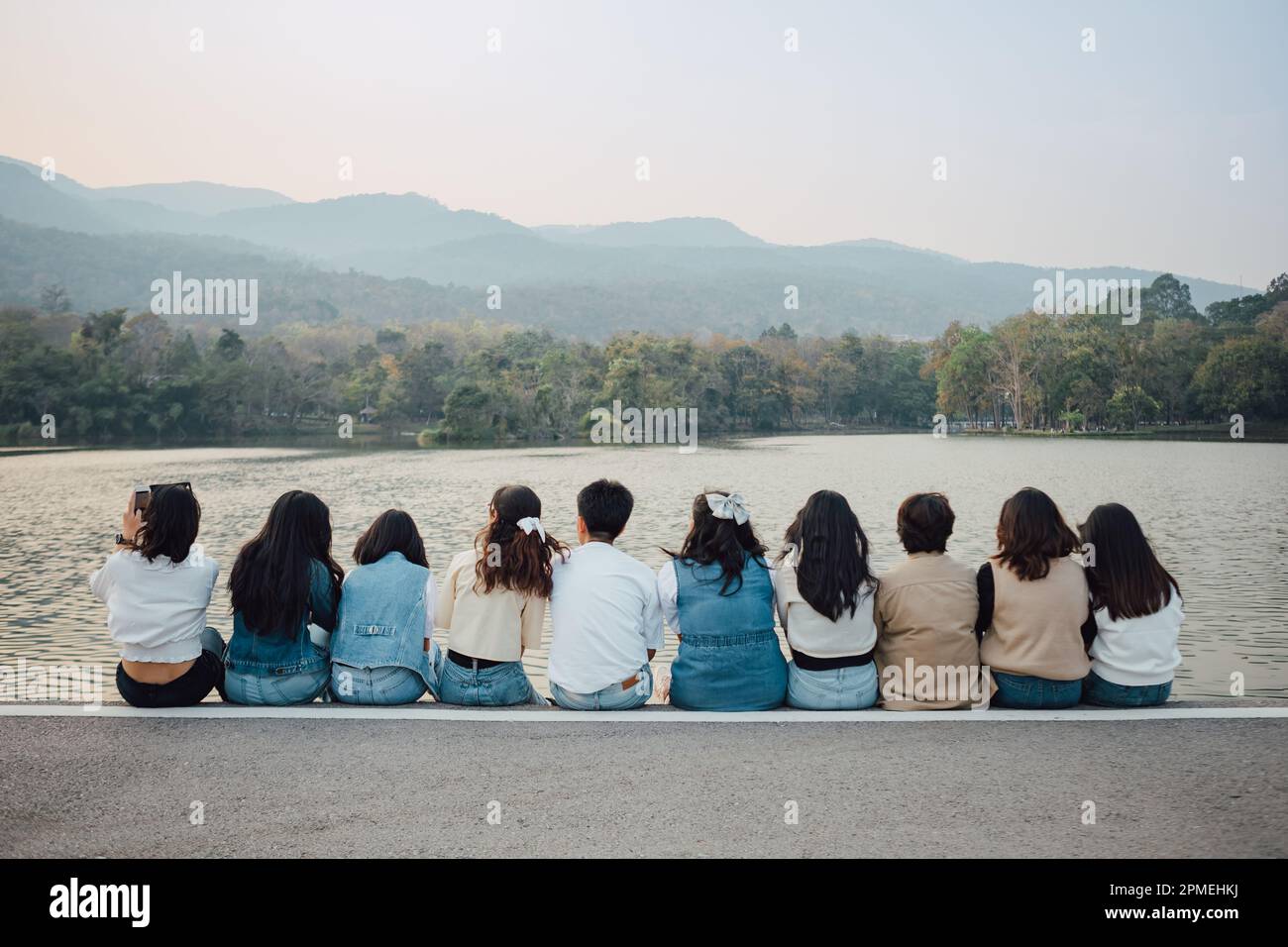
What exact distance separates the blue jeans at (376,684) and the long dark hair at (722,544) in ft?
4.40

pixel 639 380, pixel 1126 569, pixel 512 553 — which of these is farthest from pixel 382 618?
pixel 639 380

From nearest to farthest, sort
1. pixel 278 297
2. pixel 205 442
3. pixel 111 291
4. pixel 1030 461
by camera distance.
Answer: pixel 1030 461 < pixel 205 442 < pixel 111 291 < pixel 278 297

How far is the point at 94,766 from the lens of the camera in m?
3.87

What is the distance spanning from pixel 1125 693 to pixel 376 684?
3359 mm

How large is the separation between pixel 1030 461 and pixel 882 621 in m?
45.7

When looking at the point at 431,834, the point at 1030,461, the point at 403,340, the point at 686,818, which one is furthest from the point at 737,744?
the point at 403,340

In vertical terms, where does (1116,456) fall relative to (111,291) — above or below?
below

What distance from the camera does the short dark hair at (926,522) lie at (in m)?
4.52

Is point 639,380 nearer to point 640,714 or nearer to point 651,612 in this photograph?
point 651,612

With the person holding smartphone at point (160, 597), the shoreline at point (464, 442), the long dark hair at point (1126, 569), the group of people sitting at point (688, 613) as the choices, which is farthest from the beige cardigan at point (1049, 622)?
the shoreline at point (464, 442)

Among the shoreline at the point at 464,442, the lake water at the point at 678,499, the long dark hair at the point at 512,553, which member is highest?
the shoreline at the point at 464,442

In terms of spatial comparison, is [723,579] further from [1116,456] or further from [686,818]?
[1116,456]

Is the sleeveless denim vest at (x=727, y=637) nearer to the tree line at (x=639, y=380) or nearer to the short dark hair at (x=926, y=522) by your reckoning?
the short dark hair at (x=926, y=522)

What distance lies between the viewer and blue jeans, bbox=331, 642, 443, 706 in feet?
15.2
